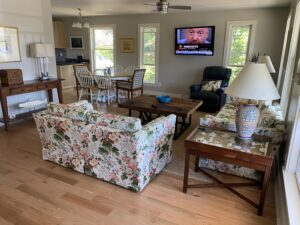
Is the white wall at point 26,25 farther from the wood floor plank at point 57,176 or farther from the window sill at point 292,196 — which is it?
the window sill at point 292,196

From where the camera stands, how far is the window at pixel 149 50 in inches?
271

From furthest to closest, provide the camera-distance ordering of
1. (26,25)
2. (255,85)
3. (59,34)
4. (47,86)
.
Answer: (59,34)
(47,86)
(26,25)
(255,85)

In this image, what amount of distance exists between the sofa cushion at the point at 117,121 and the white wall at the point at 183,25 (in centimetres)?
457

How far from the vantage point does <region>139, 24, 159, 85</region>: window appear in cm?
687

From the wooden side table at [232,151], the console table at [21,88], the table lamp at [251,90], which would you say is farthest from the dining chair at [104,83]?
the table lamp at [251,90]

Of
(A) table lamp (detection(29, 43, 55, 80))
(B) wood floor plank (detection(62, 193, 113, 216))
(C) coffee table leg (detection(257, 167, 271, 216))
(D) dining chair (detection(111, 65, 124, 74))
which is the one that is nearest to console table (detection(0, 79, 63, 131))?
(A) table lamp (detection(29, 43, 55, 80))

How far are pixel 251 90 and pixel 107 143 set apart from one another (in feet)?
4.85

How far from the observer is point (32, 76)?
4.82m

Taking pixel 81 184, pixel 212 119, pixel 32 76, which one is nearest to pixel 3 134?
pixel 32 76

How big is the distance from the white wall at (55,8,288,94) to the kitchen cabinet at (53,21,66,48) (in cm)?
27

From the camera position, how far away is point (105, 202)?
7.50 feet

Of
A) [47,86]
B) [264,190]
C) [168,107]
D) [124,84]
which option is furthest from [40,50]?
[264,190]

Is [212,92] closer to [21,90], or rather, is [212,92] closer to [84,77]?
[84,77]

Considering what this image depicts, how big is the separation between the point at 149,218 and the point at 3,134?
3236mm
